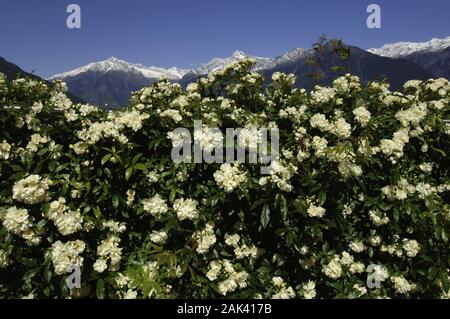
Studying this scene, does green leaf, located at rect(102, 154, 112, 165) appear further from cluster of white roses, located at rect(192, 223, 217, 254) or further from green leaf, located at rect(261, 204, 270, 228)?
green leaf, located at rect(261, 204, 270, 228)

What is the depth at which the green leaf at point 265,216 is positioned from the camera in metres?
3.57

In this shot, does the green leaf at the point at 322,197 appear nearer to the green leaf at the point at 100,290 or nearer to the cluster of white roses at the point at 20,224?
the green leaf at the point at 100,290

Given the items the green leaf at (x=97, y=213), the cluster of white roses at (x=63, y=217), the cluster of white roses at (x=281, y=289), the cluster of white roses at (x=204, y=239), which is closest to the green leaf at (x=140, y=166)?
the green leaf at (x=97, y=213)

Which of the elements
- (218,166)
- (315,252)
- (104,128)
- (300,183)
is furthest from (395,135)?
(104,128)

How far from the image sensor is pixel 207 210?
12.2 ft

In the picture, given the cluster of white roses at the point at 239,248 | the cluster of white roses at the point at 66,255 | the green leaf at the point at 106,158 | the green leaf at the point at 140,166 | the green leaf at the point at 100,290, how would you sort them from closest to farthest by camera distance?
the cluster of white roses at the point at 66,255, the green leaf at the point at 100,290, the green leaf at the point at 106,158, the green leaf at the point at 140,166, the cluster of white roses at the point at 239,248

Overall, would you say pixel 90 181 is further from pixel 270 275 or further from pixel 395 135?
pixel 395 135

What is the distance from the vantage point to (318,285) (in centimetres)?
403

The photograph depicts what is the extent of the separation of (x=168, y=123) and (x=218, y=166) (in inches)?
27.9

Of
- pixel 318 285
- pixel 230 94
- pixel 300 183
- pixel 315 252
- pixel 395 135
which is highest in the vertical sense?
pixel 230 94

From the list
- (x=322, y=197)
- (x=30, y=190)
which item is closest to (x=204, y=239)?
(x=322, y=197)

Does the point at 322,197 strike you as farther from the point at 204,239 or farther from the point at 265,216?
the point at 204,239

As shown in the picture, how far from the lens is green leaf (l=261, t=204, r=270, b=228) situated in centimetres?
357

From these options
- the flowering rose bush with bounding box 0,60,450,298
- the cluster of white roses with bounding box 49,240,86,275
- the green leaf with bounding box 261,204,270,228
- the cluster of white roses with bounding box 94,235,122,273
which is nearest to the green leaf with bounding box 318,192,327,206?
the flowering rose bush with bounding box 0,60,450,298
